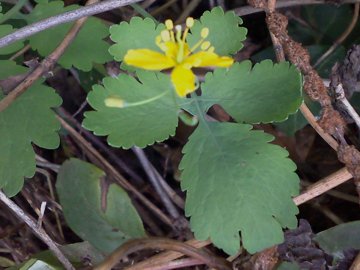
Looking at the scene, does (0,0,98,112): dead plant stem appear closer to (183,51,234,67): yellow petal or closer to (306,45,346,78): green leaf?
(183,51,234,67): yellow petal

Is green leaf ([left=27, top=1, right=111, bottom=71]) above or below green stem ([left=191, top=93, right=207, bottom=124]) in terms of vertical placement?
above

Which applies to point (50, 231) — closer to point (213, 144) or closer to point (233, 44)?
point (213, 144)

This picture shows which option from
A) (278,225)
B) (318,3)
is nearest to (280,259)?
(278,225)

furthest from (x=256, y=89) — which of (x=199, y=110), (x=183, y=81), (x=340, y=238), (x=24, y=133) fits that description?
(x=24, y=133)

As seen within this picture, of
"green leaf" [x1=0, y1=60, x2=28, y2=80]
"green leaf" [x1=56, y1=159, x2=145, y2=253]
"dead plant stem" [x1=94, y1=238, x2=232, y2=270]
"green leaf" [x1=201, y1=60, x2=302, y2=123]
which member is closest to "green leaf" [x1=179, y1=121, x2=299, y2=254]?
"green leaf" [x1=201, y1=60, x2=302, y2=123]

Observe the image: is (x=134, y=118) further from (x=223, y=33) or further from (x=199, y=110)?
(x=223, y=33)

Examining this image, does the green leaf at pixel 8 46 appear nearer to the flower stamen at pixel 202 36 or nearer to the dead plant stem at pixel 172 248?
the flower stamen at pixel 202 36
